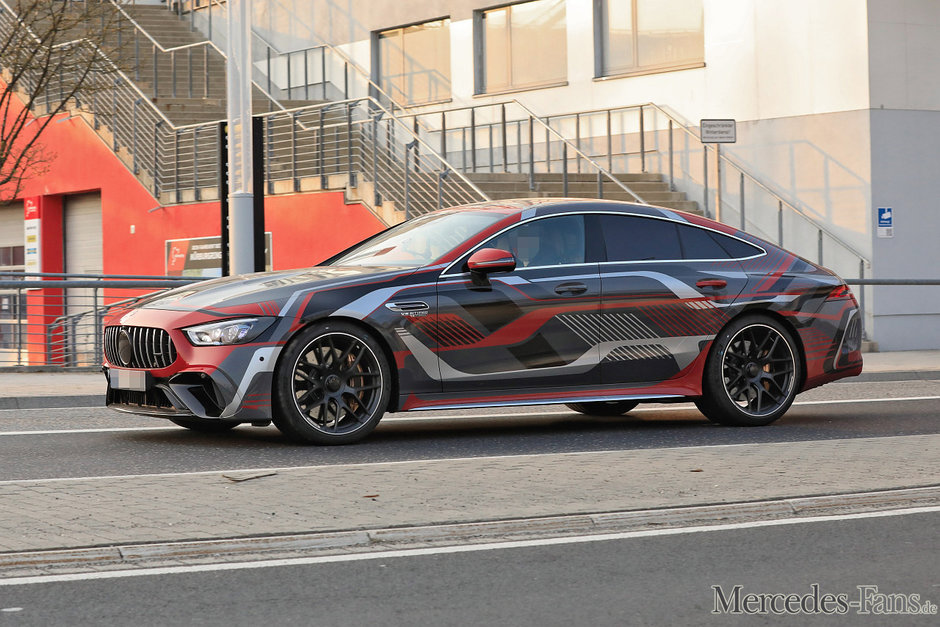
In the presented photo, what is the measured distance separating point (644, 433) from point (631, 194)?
11.4m

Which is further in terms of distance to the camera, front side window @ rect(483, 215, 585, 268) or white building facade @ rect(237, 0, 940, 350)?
white building facade @ rect(237, 0, 940, 350)

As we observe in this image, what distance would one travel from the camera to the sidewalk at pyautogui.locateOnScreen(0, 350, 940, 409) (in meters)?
12.6

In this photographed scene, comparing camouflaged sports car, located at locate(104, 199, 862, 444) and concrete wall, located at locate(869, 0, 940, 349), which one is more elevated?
concrete wall, located at locate(869, 0, 940, 349)

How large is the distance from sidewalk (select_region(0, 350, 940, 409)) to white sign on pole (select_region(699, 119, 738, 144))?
3.39m

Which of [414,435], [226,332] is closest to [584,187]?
[414,435]

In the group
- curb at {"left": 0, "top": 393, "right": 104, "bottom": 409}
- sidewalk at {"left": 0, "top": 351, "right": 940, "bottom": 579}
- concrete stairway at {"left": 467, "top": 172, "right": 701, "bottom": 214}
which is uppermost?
concrete stairway at {"left": 467, "top": 172, "right": 701, "bottom": 214}

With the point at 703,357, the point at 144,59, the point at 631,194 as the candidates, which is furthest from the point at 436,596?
the point at 144,59

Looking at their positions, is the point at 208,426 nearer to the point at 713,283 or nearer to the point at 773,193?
the point at 713,283

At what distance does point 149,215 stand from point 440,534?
69.4 feet

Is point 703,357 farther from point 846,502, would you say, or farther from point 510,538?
point 510,538

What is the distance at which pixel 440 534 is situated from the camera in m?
6.32

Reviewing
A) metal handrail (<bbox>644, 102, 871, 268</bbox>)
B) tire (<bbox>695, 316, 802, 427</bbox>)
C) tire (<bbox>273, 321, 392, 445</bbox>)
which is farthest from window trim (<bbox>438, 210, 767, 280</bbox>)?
metal handrail (<bbox>644, 102, 871, 268</bbox>)

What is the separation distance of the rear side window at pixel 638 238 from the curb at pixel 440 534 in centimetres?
308

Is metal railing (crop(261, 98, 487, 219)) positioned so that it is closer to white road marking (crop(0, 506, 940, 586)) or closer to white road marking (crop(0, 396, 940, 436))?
white road marking (crop(0, 396, 940, 436))
